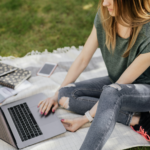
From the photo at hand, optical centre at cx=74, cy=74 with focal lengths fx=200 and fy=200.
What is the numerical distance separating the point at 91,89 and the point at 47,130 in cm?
45

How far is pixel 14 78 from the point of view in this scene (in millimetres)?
1814

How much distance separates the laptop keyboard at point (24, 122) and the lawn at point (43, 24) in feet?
3.48

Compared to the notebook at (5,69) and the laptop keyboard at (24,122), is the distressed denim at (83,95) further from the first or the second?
the notebook at (5,69)

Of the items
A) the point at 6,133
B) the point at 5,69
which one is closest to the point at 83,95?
the point at 6,133

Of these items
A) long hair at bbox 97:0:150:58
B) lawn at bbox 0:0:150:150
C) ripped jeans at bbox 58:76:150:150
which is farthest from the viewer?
lawn at bbox 0:0:150:150

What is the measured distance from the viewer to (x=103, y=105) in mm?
1072

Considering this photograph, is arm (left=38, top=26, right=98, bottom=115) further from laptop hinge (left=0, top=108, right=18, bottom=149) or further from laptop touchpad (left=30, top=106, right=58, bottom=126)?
laptop hinge (left=0, top=108, right=18, bottom=149)

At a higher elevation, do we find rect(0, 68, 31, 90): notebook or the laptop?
rect(0, 68, 31, 90): notebook

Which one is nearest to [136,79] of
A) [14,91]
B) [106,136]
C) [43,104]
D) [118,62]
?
[118,62]

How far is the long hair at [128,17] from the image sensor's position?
1133 mm

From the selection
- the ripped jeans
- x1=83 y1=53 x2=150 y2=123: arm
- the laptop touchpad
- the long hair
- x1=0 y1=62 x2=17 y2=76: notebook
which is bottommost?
the laptop touchpad

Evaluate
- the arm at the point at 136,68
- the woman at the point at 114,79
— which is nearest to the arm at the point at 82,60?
the woman at the point at 114,79

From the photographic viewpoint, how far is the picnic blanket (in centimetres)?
132

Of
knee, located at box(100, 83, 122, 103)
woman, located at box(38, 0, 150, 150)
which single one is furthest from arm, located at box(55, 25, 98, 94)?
knee, located at box(100, 83, 122, 103)
